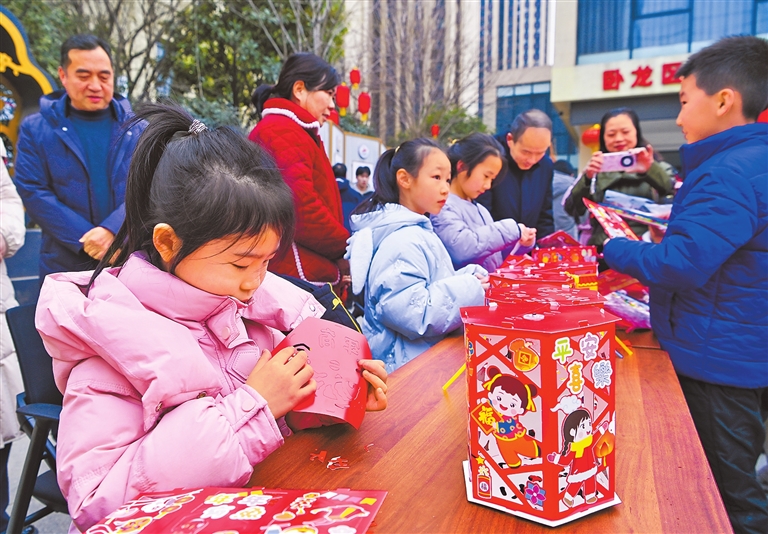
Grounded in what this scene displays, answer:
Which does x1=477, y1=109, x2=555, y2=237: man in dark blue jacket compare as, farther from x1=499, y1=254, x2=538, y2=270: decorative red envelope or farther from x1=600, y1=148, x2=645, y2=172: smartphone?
x1=499, y1=254, x2=538, y2=270: decorative red envelope

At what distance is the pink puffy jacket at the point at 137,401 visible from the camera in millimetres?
726

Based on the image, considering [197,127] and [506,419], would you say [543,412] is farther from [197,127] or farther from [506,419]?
[197,127]

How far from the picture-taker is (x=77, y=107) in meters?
2.37

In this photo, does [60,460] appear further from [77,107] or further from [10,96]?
[10,96]

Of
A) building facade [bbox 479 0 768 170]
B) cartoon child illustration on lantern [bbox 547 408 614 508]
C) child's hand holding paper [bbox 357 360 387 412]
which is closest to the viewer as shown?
cartoon child illustration on lantern [bbox 547 408 614 508]

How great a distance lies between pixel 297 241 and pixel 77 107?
1197mm

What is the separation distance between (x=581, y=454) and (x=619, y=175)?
215cm

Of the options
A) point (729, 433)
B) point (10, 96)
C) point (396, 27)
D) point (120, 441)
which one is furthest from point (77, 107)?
point (396, 27)

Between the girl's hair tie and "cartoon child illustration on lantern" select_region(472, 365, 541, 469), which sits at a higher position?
the girl's hair tie

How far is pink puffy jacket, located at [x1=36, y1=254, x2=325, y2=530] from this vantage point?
726mm

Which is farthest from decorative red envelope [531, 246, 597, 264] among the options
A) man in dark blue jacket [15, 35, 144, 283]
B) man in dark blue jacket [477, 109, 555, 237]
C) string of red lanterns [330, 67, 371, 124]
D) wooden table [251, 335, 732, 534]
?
string of red lanterns [330, 67, 371, 124]

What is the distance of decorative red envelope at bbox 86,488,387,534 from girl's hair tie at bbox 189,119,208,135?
59 centimetres

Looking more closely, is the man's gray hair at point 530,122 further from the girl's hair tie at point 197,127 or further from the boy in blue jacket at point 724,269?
the girl's hair tie at point 197,127

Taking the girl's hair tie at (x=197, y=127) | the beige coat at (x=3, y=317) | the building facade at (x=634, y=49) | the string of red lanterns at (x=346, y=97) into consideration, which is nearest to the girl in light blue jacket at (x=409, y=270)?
the girl's hair tie at (x=197, y=127)
